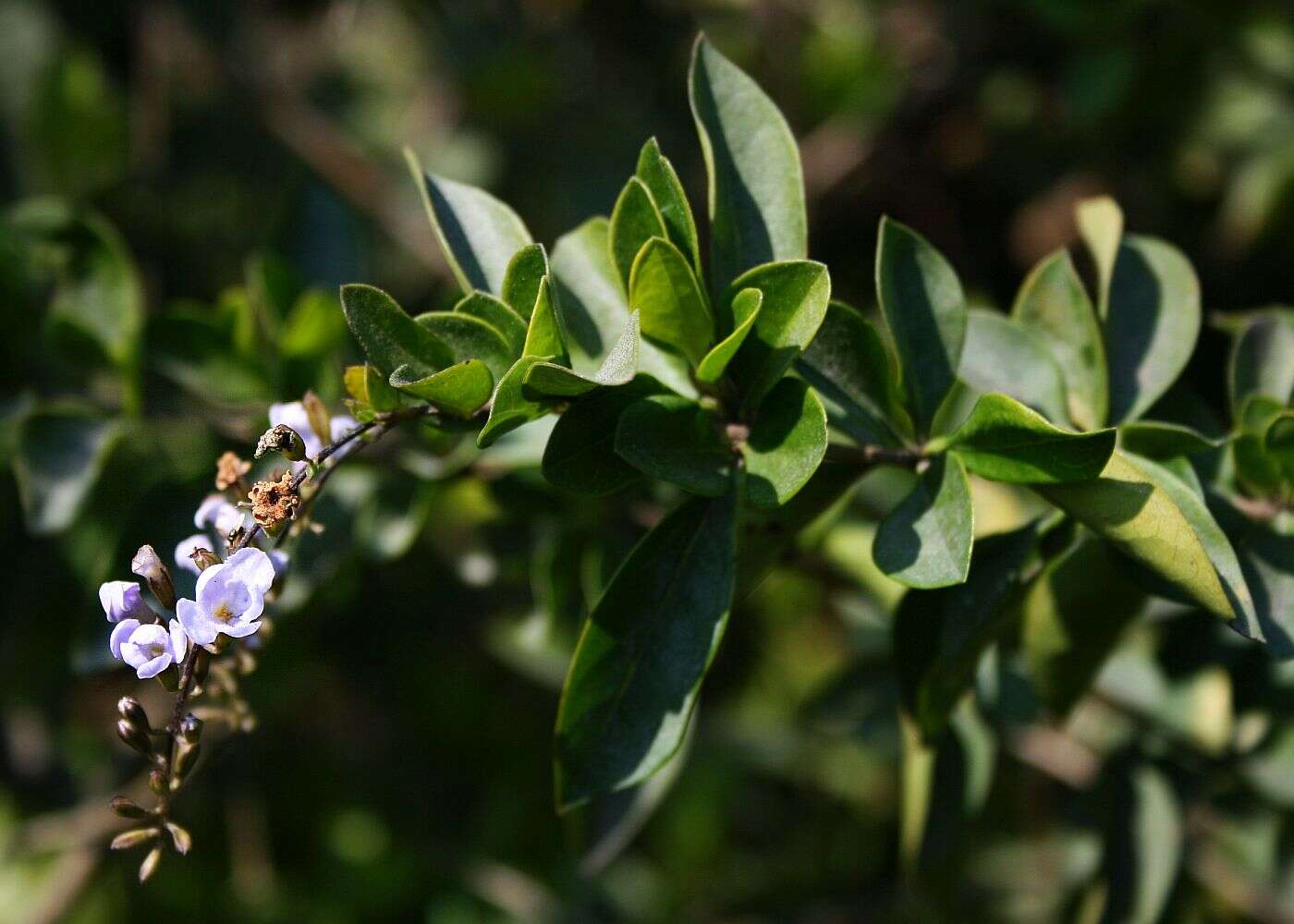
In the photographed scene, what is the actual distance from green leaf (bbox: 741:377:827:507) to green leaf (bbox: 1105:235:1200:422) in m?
0.37

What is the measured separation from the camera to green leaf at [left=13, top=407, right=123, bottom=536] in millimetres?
1290

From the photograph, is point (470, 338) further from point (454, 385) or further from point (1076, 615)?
point (1076, 615)

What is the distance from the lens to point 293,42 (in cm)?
285

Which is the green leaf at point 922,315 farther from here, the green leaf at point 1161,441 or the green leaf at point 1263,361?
the green leaf at point 1263,361

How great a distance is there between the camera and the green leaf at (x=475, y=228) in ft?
3.25

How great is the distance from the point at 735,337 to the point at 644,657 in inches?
10.3

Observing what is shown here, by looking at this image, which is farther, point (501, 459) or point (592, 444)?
point (501, 459)

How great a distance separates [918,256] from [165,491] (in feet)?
2.58

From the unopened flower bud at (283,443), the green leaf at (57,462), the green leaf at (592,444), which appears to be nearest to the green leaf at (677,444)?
the green leaf at (592,444)

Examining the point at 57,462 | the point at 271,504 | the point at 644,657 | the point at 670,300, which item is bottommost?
the point at 57,462

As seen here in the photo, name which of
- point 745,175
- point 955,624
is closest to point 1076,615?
point 955,624

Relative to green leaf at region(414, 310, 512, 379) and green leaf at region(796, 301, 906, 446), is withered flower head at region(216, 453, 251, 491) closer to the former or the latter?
green leaf at region(414, 310, 512, 379)

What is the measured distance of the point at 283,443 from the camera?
0.84 m

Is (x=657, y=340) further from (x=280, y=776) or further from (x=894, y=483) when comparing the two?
(x=280, y=776)
